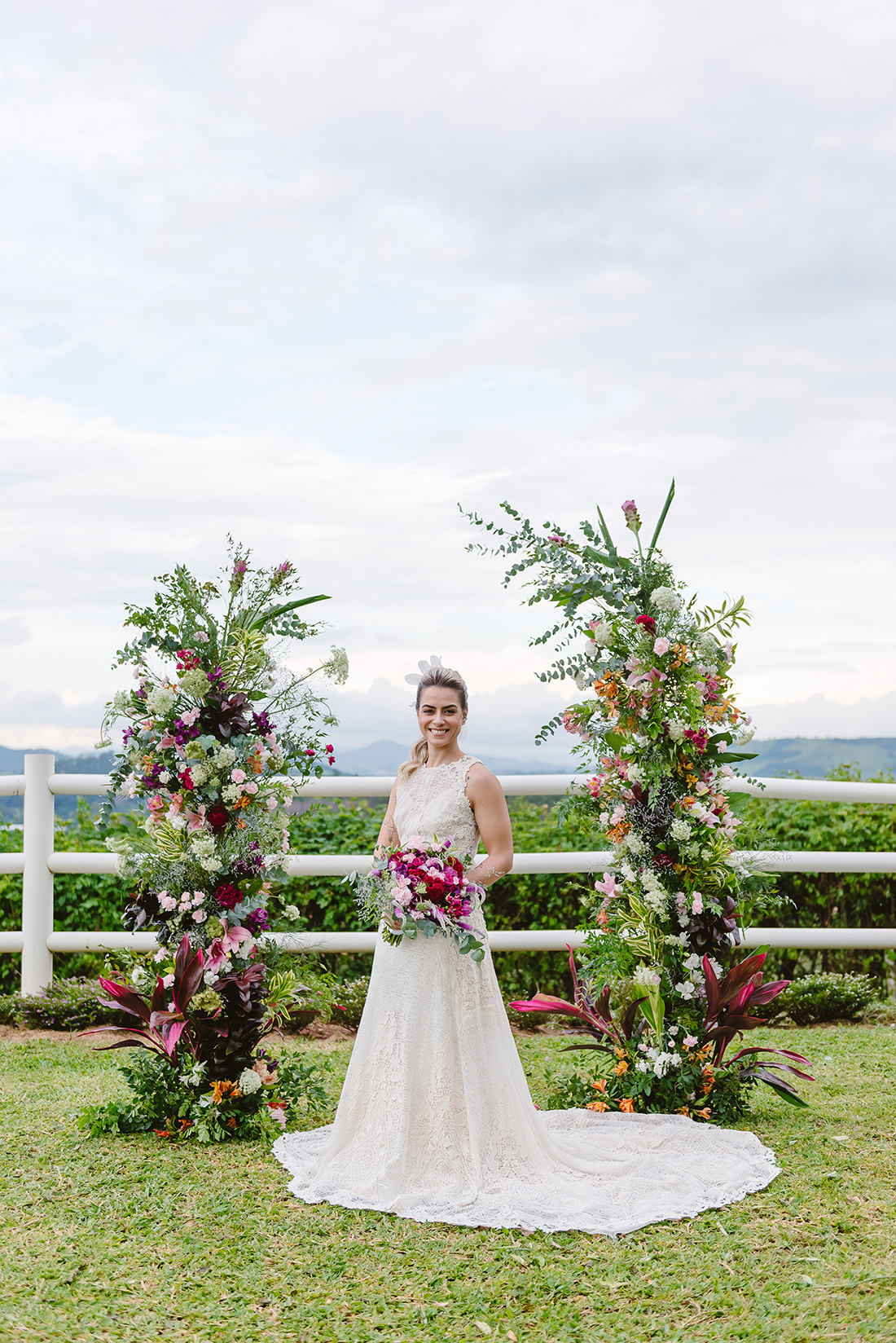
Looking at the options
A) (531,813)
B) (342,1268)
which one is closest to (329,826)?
(531,813)

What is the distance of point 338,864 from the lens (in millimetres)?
7223

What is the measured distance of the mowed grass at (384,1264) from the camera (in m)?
3.29

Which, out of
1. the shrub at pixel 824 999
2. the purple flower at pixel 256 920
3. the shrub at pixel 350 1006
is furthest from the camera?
the shrub at pixel 824 999

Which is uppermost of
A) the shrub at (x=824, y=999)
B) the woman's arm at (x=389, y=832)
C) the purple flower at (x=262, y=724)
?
the purple flower at (x=262, y=724)

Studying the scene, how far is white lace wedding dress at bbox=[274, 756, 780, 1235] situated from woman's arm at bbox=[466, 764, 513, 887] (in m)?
0.06

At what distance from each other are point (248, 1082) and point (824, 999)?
4.18m

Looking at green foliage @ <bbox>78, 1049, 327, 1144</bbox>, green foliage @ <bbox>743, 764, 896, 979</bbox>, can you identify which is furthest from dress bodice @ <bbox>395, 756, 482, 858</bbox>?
green foliage @ <bbox>743, 764, 896, 979</bbox>

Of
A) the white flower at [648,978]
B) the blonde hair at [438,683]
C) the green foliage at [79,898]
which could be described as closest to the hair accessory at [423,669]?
the blonde hair at [438,683]

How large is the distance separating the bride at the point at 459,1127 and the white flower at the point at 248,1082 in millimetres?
273

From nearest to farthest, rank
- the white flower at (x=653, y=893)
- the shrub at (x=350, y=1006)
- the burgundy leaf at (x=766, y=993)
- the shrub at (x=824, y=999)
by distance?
the white flower at (x=653, y=893)
the burgundy leaf at (x=766, y=993)
the shrub at (x=350, y=1006)
the shrub at (x=824, y=999)

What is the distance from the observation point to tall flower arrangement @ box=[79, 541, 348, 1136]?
494cm

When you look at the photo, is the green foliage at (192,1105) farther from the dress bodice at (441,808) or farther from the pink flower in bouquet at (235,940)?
the dress bodice at (441,808)

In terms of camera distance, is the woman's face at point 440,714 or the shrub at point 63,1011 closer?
the woman's face at point 440,714

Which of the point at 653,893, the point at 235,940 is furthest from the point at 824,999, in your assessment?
the point at 235,940
